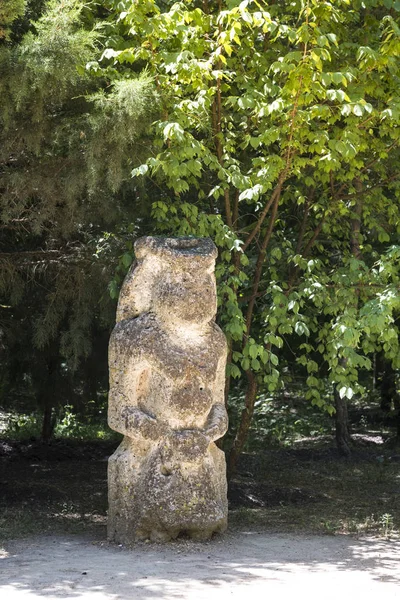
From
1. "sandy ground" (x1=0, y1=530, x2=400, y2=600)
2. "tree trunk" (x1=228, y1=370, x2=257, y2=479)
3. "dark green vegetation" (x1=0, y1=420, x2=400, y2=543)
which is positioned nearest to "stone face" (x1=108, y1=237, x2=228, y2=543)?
"sandy ground" (x1=0, y1=530, x2=400, y2=600)

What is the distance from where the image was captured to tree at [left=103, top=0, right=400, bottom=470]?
7.84m

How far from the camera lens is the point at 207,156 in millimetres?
8242

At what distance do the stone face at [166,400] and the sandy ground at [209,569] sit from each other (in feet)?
0.88

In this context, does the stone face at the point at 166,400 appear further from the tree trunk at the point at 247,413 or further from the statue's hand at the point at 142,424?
the tree trunk at the point at 247,413

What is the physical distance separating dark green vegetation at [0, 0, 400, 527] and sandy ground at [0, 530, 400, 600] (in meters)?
1.60

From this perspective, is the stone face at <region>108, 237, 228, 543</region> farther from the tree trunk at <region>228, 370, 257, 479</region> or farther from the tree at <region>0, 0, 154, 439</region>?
the tree trunk at <region>228, 370, 257, 479</region>

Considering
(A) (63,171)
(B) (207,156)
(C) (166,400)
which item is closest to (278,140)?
(B) (207,156)

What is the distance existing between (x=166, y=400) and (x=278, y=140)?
2.95 m

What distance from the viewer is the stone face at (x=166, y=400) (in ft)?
24.1

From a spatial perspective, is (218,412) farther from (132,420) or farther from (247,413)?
(247,413)

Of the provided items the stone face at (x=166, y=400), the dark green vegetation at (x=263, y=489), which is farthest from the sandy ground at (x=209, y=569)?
the dark green vegetation at (x=263, y=489)

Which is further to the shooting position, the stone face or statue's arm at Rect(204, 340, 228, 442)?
statue's arm at Rect(204, 340, 228, 442)

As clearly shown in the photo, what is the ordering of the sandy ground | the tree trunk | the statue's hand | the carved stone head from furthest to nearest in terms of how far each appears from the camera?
the tree trunk, the carved stone head, the statue's hand, the sandy ground

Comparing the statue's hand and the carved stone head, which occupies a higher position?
the carved stone head
